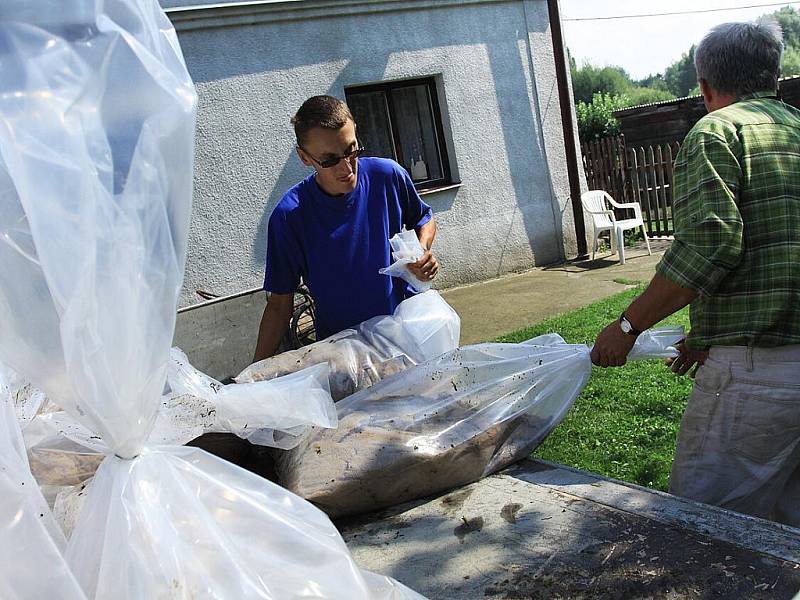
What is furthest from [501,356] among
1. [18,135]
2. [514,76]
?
[514,76]

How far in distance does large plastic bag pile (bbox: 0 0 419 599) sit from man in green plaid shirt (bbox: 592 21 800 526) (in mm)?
1147

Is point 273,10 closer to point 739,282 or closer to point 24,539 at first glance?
point 739,282

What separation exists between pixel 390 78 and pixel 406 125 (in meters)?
0.60

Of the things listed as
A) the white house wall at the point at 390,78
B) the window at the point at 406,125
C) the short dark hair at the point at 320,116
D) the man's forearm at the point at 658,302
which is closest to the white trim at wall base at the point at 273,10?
the white house wall at the point at 390,78

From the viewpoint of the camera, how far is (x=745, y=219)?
80.1 inches

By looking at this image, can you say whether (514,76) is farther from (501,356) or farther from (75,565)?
(75,565)

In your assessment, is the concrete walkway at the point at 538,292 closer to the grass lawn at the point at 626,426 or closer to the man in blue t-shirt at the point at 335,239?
the grass lawn at the point at 626,426

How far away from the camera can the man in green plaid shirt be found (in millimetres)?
2010

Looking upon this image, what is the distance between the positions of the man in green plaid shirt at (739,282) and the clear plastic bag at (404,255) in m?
0.80

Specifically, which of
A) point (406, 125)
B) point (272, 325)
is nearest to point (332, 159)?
point (272, 325)

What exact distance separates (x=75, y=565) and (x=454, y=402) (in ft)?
4.16

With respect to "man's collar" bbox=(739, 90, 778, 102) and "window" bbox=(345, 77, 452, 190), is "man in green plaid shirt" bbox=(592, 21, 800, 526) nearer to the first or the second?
"man's collar" bbox=(739, 90, 778, 102)

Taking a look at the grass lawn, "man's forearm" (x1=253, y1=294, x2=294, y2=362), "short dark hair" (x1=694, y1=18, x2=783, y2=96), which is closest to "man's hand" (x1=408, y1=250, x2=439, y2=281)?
"man's forearm" (x1=253, y1=294, x2=294, y2=362)

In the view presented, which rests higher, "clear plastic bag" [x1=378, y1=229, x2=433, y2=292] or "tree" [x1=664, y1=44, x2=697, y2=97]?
"tree" [x1=664, y1=44, x2=697, y2=97]
